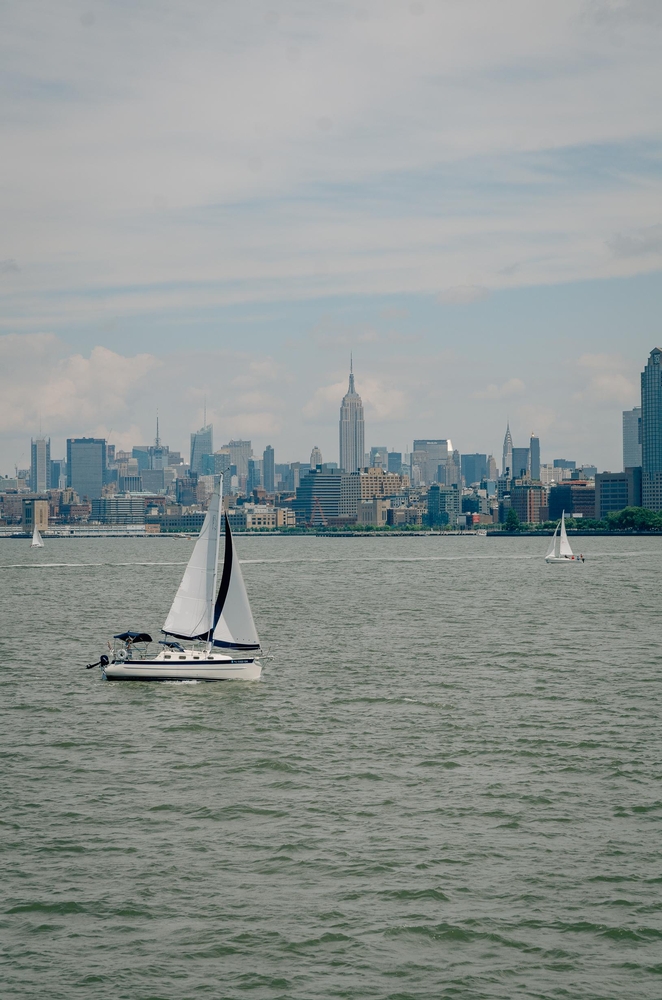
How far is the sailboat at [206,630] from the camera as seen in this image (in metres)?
49.2

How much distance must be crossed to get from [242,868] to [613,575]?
11114cm

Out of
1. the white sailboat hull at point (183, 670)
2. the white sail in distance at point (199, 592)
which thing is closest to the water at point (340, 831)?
the white sailboat hull at point (183, 670)

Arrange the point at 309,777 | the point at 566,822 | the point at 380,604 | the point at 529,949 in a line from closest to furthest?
the point at 529,949 < the point at 566,822 < the point at 309,777 < the point at 380,604

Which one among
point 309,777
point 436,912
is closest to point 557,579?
point 309,777

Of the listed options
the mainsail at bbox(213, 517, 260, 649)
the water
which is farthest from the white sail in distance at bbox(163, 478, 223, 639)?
the water

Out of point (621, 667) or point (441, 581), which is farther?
point (441, 581)

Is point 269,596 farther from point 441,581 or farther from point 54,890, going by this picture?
point 54,890

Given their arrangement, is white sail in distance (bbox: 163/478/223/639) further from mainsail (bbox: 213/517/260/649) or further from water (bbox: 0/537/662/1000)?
water (bbox: 0/537/662/1000)

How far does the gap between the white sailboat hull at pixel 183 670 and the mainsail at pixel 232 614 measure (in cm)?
121

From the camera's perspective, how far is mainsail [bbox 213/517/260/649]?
50.5 metres

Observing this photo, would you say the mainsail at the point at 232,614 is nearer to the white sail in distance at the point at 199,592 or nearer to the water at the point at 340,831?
the white sail in distance at the point at 199,592

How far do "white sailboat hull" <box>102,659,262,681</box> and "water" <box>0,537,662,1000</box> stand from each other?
0.80 m

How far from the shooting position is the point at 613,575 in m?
131

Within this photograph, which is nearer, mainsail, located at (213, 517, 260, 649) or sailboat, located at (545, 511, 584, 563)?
mainsail, located at (213, 517, 260, 649)
